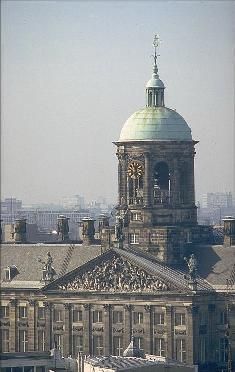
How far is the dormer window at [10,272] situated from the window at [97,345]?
8.52 m

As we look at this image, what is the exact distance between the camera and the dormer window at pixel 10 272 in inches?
6885

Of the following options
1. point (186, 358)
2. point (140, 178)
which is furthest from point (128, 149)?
point (186, 358)

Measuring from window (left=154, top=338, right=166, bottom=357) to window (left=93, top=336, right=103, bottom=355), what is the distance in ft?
11.3

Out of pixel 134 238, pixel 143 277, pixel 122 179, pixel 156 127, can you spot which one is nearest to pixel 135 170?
pixel 122 179

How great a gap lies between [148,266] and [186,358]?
6729 millimetres

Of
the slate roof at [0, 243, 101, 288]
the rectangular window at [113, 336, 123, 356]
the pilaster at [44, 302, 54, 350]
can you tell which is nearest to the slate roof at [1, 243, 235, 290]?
the slate roof at [0, 243, 101, 288]

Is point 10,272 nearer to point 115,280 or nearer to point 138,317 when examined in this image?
point 115,280

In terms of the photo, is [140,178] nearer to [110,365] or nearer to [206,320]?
[206,320]

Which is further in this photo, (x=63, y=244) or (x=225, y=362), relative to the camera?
(x=63, y=244)

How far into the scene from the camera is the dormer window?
574ft

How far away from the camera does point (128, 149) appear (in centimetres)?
17175

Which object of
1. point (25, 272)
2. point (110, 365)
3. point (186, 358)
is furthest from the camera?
point (25, 272)

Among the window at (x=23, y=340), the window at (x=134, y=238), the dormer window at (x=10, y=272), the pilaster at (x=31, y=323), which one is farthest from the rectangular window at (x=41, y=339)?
the window at (x=134, y=238)

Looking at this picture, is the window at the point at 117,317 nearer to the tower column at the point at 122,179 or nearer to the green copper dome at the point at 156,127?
the tower column at the point at 122,179
